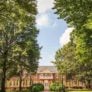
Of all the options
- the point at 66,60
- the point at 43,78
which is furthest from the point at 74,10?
the point at 43,78

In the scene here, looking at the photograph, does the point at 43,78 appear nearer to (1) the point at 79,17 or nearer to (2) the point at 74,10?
(1) the point at 79,17

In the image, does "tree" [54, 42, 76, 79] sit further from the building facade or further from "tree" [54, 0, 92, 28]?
"tree" [54, 0, 92, 28]

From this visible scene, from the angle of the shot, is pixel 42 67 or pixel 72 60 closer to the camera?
pixel 72 60

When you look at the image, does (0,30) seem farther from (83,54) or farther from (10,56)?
(83,54)

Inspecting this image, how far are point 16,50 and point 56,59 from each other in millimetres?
43300

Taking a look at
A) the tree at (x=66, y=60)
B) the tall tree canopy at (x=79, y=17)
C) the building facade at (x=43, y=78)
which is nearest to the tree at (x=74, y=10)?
the tall tree canopy at (x=79, y=17)

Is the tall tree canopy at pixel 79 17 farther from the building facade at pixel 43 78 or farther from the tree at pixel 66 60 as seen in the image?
the building facade at pixel 43 78

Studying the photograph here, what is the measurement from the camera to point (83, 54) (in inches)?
1276

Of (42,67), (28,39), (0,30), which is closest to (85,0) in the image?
(0,30)

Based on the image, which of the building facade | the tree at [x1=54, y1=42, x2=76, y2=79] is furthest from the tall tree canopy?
the building facade

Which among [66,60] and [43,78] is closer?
[66,60]

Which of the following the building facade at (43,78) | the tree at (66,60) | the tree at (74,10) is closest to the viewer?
the tree at (74,10)

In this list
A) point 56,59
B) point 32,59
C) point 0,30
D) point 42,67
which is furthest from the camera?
point 42,67

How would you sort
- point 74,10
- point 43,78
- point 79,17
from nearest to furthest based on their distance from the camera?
point 74,10, point 79,17, point 43,78
